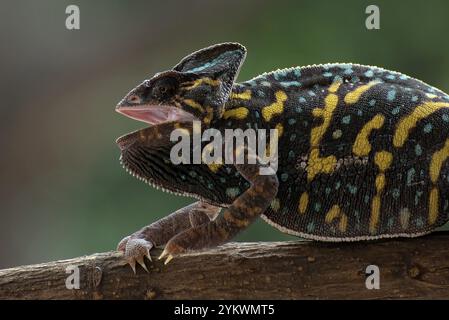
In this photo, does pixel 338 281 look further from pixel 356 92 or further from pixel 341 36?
pixel 341 36

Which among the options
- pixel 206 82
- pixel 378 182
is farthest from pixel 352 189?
pixel 206 82

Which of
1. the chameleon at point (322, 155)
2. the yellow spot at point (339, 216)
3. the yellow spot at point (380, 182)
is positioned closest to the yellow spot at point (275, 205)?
the chameleon at point (322, 155)

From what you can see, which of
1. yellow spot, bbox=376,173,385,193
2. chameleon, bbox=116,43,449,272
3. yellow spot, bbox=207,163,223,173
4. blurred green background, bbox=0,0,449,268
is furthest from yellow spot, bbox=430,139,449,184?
blurred green background, bbox=0,0,449,268

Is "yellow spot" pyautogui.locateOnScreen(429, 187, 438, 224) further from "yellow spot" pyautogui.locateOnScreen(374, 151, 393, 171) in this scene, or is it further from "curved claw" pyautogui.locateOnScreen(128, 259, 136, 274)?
"curved claw" pyautogui.locateOnScreen(128, 259, 136, 274)

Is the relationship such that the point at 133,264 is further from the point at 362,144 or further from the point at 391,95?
the point at 391,95

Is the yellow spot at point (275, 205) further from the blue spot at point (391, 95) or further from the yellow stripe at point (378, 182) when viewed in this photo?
the blue spot at point (391, 95)

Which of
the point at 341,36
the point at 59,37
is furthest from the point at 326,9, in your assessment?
the point at 59,37
